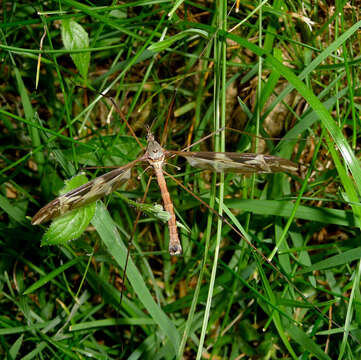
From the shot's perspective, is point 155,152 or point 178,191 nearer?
point 155,152

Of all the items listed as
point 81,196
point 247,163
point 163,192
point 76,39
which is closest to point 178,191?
point 163,192

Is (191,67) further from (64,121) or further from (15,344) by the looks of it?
(15,344)

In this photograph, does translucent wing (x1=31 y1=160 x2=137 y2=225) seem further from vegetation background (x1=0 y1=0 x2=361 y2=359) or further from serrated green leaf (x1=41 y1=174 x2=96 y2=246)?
vegetation background (x1=0 y1=0 x2=361 y2=359)

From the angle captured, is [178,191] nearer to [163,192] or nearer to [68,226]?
[163,192]

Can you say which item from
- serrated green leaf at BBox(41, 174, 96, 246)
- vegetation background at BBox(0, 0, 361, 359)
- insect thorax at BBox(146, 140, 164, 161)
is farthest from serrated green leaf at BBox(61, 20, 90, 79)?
serrated green leaf at BBox(41, 174, 96, 246)

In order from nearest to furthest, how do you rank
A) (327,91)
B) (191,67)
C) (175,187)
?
1. (327,91)
2. (175,187)
3. (191,67)

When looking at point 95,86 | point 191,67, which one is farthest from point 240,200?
point 95,86

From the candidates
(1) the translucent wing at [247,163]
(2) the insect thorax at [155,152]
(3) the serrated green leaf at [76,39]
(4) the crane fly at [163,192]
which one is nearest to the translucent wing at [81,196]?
(4) the crane fly at [163,192]

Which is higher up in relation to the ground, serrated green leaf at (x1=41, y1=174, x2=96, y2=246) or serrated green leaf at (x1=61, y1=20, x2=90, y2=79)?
serrated green leaf at (x1=61, y1=20, x2=90, y2=79)
